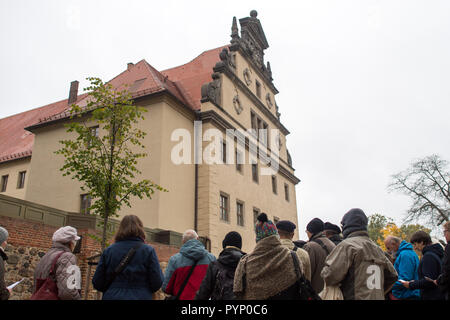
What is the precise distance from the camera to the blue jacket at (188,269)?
511 centimetres

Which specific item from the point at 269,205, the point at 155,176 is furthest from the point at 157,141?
the point at 269,205

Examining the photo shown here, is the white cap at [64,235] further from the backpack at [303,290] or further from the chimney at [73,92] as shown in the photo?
the chimney at [73,92]

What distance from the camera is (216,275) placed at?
4.31m

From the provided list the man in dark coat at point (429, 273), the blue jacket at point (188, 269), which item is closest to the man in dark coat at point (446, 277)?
the man in dark coat at point (429, 273)

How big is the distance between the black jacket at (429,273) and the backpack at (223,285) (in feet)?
8.56

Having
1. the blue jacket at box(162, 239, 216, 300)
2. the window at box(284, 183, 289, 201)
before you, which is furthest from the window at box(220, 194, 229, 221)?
the blue jacket at box(162, 239, 216, 300)

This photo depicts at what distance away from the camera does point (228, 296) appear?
4121mm

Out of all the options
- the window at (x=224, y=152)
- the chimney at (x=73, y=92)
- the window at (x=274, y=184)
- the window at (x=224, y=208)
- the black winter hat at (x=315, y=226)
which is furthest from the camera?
the chimney at (x=73, y=92)

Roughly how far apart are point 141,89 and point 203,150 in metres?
4.73

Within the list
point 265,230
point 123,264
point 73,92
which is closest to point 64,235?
point 123,264

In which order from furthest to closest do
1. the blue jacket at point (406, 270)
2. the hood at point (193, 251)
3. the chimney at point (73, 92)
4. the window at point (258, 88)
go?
the chimney at point (73, 92) < the window at point (258, 88) < the blue jacket at point (406, 270) < the hood at point (193, 251)

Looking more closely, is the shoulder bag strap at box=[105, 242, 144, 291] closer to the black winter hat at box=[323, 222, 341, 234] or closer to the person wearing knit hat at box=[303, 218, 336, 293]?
the person wearing knit hat at box=[303, 218, 336, 293]

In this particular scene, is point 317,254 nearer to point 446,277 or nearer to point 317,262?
point 317,262
